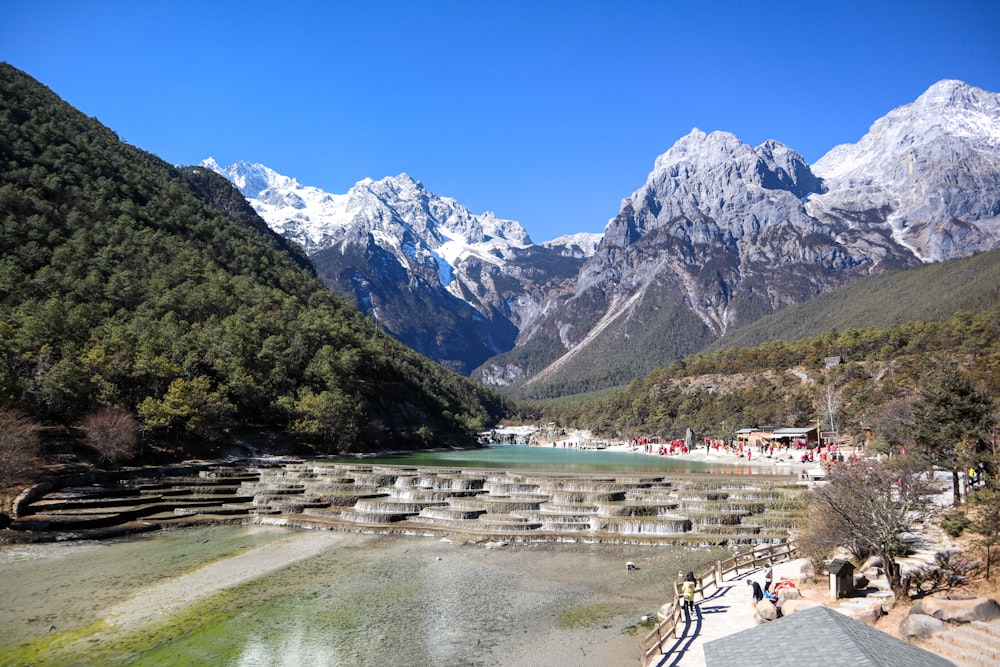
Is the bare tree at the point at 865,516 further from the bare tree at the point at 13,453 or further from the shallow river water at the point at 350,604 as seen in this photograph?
the bare tree at the point at 13,453

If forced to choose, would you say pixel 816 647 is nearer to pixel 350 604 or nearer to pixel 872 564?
pixel 872 564

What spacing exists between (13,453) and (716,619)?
41.7m

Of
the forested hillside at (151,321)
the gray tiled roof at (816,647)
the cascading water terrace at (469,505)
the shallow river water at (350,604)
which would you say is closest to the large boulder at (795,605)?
the shallow river water at (350,604)

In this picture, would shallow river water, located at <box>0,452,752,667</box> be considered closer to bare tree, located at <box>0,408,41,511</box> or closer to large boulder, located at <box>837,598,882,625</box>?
large boulder, located at <box>837,598,882,625</box>

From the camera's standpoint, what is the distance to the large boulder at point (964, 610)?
50.6 feet

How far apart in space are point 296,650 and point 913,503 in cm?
2369

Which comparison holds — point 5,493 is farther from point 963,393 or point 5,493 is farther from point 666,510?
point 963,393

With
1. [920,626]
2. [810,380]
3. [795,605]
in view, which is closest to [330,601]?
[795,605]

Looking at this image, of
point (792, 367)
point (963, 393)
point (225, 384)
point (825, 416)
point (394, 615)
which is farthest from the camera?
point (792, 367)

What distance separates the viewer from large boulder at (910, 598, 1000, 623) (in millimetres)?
15422

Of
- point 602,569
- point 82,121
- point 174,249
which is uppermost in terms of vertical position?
point 82,121

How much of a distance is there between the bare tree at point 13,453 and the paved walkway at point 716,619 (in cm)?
3975

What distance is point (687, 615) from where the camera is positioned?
62.7ft

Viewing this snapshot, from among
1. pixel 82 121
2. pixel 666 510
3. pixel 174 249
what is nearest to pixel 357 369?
pixel 174 249
